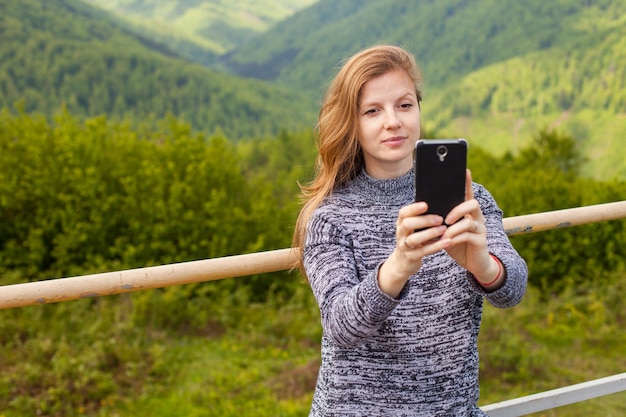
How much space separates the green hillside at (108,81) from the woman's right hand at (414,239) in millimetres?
67137

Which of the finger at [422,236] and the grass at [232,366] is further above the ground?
the finger at [422,236]

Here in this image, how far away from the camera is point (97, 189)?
18000 mm

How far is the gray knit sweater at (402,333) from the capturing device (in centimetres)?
130

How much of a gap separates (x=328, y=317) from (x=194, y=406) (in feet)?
13.4

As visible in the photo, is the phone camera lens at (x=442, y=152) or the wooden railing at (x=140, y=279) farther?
the wooden railing at (x=140, y=279)

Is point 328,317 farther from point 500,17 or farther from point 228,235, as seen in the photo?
point 500,17

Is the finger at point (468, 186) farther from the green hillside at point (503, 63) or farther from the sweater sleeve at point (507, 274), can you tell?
the green hillside at point (503, 63)

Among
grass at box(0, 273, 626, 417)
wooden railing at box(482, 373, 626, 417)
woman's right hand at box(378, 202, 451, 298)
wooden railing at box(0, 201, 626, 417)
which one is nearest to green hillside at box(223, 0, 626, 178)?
grass at box(0, 273, 626, 417)

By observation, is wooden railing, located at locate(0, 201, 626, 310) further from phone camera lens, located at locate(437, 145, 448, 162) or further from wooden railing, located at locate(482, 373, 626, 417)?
phone camera lens, located at locate(437, 145, 448, 162)

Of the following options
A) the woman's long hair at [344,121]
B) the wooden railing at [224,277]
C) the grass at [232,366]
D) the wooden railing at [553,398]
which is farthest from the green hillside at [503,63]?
the woman's long hair at [344,121]

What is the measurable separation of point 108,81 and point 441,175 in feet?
255

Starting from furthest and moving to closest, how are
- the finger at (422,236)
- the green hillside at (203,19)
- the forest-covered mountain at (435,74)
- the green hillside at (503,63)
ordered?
the green hillside at (203,19) → the green hillside at (503,63) → the forest-covered mountain at (435,74) → the finger at (422,236)

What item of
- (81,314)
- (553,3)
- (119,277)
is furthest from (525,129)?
(119,277)

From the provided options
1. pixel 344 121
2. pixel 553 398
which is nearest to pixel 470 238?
pixel 344 121
